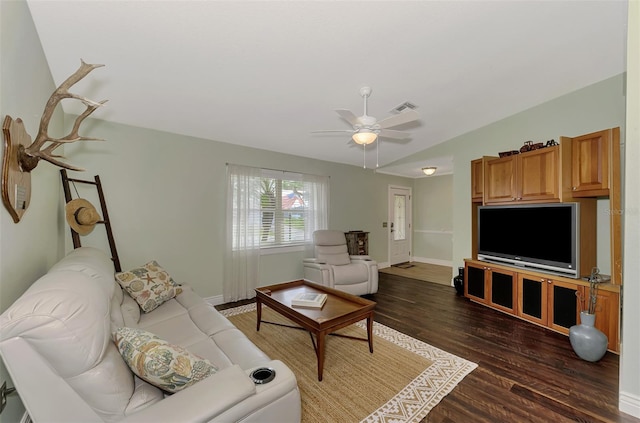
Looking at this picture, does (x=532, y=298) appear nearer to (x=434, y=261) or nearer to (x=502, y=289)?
(x=502, y=289)

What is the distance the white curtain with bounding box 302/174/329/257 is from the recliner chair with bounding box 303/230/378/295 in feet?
0.80

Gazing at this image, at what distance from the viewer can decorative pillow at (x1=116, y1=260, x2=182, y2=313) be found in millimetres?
2316

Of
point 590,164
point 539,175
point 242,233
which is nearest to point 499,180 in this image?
Answer: point 539,175

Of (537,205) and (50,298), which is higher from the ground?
(537,205)

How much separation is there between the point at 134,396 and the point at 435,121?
13.9 feet

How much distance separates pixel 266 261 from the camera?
14.1 ft

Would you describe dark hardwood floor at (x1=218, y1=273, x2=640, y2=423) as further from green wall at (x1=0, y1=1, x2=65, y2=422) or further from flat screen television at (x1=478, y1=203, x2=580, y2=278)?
green wall at (x1=0, y1=1, x2=65, y2=422)

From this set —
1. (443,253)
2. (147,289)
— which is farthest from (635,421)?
(443,253)

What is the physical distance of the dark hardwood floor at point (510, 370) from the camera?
5.77ft

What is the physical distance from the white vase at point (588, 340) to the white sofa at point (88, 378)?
8.76ft

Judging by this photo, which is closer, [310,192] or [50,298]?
[50,298]

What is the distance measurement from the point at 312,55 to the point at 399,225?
530cm

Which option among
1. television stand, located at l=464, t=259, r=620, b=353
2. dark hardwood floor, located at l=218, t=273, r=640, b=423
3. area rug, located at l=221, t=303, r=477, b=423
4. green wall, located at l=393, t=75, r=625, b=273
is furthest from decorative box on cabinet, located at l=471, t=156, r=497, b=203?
area rug, located at l=221, t=303, r=477, b=423

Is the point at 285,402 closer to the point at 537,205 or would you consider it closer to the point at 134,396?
the point at 134,396
